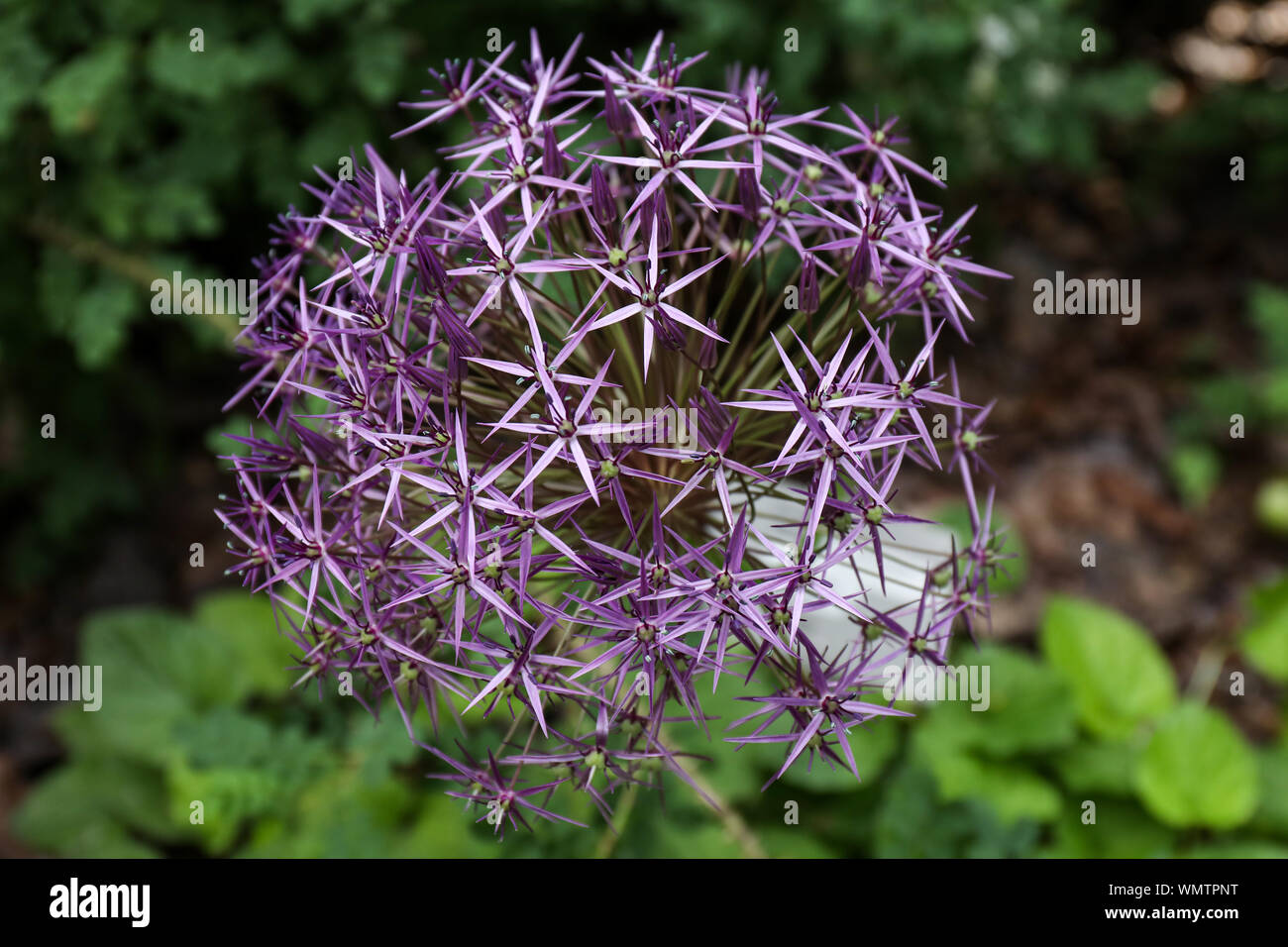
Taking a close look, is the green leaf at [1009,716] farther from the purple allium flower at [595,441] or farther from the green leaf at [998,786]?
the purple allium flower at [595,441]

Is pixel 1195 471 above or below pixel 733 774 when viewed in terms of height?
above

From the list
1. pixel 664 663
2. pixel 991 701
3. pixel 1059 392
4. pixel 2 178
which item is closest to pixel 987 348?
pixel 1059 392

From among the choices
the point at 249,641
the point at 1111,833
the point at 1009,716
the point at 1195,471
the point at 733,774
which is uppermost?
the point at 1195,471

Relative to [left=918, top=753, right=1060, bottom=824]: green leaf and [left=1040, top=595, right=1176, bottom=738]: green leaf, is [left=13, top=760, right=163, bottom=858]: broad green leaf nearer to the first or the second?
[left=918, top=753, right=1060, bottom=824]: green leaf

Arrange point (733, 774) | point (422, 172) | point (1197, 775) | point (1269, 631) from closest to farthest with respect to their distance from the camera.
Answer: point (733, 774) < point (1197, 775) < point (1269, 631) < point (422, 172)

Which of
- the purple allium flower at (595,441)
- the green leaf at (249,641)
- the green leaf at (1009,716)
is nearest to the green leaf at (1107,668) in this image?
the green leaf at (1009,716)

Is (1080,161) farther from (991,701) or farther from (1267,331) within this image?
(991,701)

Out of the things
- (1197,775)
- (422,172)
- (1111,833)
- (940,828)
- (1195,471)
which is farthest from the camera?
(1195,471)

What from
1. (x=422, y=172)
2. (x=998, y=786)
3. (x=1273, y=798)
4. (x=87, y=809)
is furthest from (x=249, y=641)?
(x=1273, y=798)

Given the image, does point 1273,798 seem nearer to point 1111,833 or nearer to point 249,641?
point 1111,833
